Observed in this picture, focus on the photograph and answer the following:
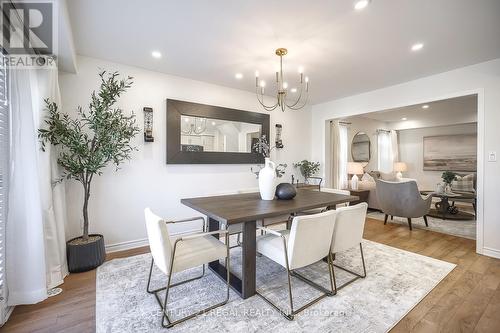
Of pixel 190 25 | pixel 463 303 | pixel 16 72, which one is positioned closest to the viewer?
pixel 16 72

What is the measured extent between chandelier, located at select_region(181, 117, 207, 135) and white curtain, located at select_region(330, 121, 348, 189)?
3223 mm

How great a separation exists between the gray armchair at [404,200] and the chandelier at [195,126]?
3354mm

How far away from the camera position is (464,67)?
315cm

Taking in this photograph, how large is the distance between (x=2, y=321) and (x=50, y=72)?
2151 millimetres

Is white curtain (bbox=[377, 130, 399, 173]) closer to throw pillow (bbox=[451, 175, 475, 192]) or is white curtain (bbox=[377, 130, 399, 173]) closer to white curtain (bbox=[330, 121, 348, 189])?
throw pillow (bbox=[451, 175, 475, 192])

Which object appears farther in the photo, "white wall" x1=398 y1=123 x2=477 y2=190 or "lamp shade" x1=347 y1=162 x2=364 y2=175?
"white wall" x1=398 y1=123 x2=477 y2=190

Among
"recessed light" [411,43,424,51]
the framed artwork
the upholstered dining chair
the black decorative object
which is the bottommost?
the upholstered dining chair

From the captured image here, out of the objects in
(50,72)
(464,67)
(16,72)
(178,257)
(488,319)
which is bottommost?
(488,319)

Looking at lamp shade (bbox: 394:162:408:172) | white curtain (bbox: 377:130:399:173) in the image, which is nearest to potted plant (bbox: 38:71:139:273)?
white curtain (bbox: 377:130:399:173)

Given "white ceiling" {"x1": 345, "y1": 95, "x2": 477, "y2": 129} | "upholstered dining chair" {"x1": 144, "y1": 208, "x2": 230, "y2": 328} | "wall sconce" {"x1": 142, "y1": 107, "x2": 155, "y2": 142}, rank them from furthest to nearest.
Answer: "white ceiling" {"x1": 345, "y1": 95, "x2": 477, "y2": 129}
"wall sconce" {"x1": 142, "y1": 107, "x2": 155, "y2": 142}
"upholstered dining chair" {"x1": 144, "y1": 208, "x2": 230, "y2": 328}

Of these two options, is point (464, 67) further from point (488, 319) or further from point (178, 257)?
point (178, 257)

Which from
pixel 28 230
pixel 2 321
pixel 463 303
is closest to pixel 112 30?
pixel 28 230

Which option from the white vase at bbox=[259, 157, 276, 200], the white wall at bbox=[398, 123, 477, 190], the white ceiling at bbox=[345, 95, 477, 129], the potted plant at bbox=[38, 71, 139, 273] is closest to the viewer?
the potted plant at bbox=[38, 71, 139, 273]

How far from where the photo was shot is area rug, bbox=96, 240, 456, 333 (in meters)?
1.67
